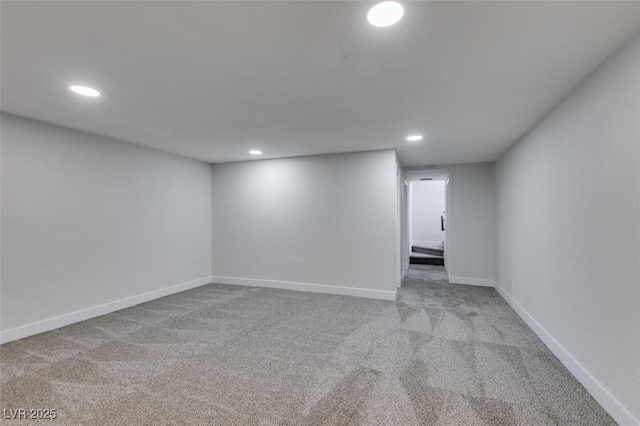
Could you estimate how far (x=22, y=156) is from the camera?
9.71 feet

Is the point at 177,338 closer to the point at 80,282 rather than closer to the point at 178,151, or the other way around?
the point at 80,282

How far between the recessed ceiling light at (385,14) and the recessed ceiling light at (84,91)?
2.32 m

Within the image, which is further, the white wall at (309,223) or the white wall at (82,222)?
the white wall at (309,223)

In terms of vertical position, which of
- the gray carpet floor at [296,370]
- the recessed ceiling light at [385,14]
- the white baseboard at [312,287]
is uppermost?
the recessed ceiling light at [385,14]

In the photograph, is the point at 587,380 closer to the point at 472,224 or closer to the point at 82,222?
the point at 472,224

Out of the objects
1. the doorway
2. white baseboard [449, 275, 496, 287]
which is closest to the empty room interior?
white baseboard [449, 275, 496, 287]

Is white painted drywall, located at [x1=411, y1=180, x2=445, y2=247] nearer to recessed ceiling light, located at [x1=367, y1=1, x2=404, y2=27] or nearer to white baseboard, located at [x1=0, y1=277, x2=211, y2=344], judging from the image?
white baseboard, located at [x1=0, y1=277, x2=211, y2=344]

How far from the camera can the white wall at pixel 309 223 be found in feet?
14.4

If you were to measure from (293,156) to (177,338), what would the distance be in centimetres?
321

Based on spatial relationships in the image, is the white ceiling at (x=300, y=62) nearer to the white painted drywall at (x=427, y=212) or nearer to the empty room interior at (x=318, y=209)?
the empty room interior at (x=318, y=209)

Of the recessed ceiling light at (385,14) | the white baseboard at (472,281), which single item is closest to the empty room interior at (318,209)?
the recessed ceiling light at (385,14)

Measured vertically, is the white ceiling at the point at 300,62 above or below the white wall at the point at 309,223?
above

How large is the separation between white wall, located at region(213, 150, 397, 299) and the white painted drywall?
5263mm

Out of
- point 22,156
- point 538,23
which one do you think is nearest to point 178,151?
point 22,156
